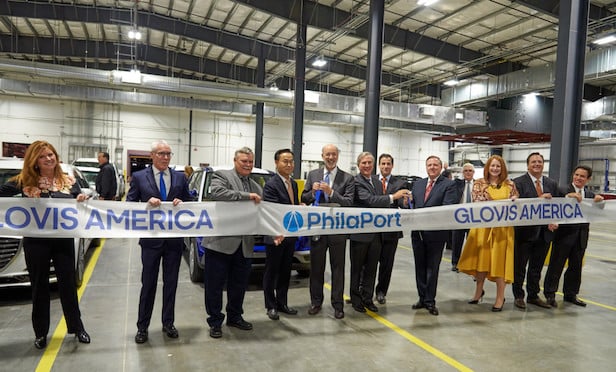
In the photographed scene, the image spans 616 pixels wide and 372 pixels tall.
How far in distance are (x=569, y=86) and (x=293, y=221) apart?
18.2 feet

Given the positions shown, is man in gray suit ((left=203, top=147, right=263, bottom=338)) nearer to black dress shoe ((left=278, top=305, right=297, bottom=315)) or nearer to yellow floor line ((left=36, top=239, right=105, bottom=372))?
black dress shoe ((left=278, top=305, right=297, bottom=315))

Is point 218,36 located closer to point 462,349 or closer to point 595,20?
point 595,20

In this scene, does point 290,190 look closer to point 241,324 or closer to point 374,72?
point 241,324

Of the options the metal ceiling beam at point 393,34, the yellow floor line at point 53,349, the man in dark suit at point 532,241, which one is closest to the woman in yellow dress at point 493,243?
the man in dark suit at point 532,241

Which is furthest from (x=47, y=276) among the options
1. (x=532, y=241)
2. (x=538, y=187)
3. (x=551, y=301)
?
(x=551, y=301)

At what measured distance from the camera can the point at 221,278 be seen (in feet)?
12.1

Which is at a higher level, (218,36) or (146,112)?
(218,36)

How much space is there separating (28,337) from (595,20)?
14.4m

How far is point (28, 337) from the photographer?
3488mm

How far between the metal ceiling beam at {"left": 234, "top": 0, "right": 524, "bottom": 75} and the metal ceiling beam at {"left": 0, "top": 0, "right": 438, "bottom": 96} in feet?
11.9

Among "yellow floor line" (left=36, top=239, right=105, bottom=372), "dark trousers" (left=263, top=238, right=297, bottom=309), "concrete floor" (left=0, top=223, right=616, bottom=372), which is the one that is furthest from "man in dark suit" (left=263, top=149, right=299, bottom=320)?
"yellow floor line" (left=36, top=239, right=105, bottom=372)

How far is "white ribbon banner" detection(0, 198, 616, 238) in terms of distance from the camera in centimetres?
332

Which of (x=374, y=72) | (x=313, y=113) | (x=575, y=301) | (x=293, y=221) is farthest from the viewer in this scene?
(x=313, y=113)

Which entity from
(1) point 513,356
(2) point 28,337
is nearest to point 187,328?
(2) point 28,337
